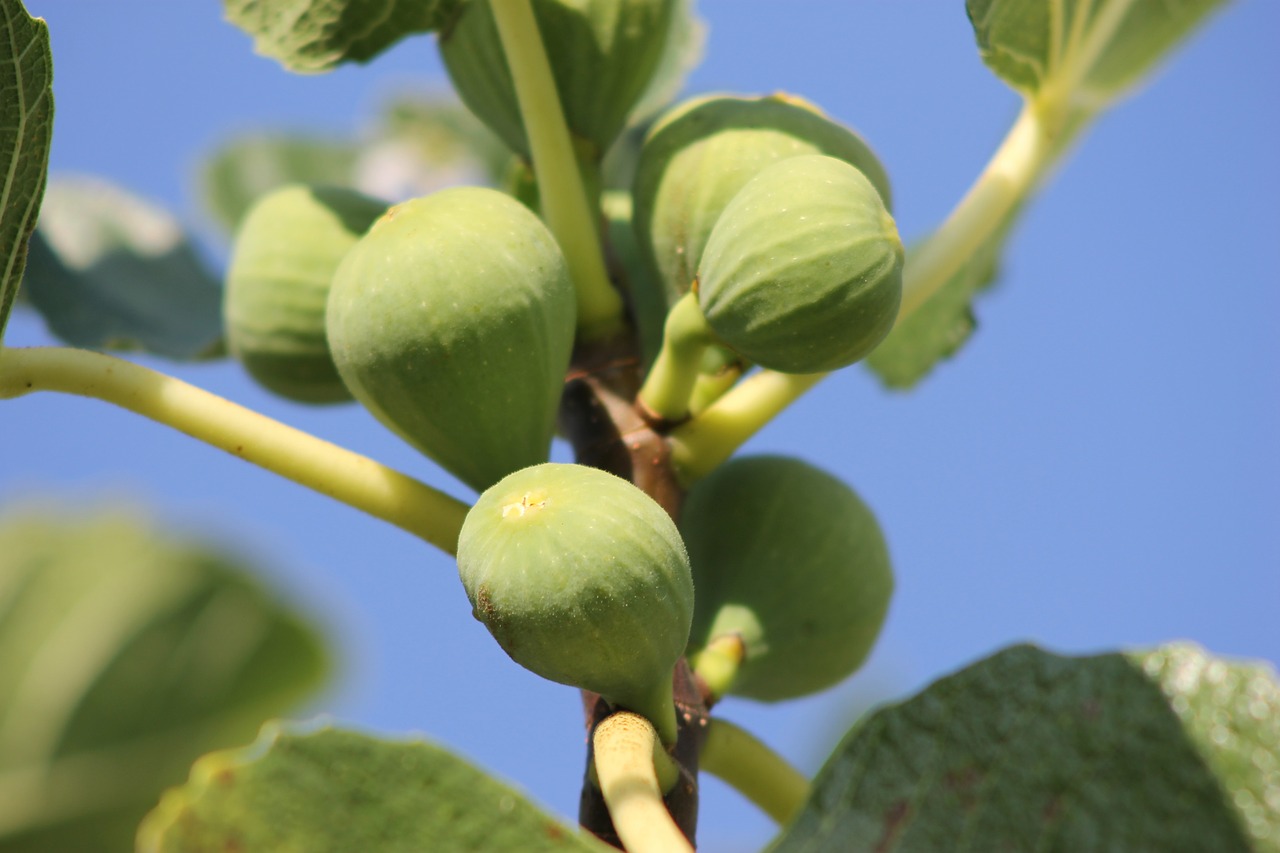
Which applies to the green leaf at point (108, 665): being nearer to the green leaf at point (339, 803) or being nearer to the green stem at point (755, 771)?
the green stem at point (755, 771)

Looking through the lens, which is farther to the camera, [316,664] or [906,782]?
[316,664]

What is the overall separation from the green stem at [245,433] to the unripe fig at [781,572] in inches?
13.3

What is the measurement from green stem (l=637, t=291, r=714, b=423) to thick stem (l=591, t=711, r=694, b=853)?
37 centimetres

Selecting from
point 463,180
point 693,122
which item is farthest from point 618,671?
point 463,180

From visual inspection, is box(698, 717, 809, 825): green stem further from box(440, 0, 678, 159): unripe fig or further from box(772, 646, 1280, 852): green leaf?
box(440, 0, 678, 159): unripe fig

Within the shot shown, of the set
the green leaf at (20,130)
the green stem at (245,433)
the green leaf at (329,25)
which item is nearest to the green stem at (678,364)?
the green stem at (245,433)

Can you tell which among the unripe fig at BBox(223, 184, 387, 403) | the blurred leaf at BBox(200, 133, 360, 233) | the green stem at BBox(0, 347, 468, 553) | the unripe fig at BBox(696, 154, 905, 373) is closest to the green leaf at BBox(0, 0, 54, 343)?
the green stem at BBox(0, 347, 468, 553)

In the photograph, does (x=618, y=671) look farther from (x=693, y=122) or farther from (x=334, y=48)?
(x=334, y=48)

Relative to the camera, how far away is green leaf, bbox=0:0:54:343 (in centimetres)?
135

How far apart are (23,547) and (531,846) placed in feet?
3.87

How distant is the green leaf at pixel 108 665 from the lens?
1.78 meters

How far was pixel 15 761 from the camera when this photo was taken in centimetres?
181

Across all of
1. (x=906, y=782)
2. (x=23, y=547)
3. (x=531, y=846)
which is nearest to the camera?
(x=531, y=846)

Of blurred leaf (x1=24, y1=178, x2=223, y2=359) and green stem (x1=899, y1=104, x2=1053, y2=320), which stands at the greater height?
green stem (x1=899, y1=104, x2=1053, y2=320)
